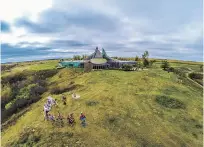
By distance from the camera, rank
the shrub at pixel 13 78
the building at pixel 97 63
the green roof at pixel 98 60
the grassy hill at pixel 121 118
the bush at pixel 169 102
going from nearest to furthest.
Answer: the grassy hill at pixel 121 118
the bush at pixel 169 102
the building at pixel 97 63
the green roof at pixel 98 60
the shrub at pixel 13 78

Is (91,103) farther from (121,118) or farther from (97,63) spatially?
(97,63)

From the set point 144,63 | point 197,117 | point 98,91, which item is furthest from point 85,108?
point 144,63

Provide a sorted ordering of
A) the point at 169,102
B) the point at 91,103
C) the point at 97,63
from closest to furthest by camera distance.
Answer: the point at 91,103 → the point at 169,102 → the point at 97,63

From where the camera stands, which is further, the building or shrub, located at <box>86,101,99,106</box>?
the building

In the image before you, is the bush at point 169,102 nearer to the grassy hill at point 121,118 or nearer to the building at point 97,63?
the grassy hill at point 121,118

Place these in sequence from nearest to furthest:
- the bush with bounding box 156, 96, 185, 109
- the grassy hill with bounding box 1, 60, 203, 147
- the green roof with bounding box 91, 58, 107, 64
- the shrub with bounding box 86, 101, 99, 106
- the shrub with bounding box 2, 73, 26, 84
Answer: the grassy hill with bounding box 1, 60, 203, 147 → the shrub with bounding box 86, 101, 99, 106 → the bush with bounding box 156, 96, 185, 109 → the green roof with bounding box 91, 58, 107, 64 → the shrub with bounding box 2, 73, 26, 84

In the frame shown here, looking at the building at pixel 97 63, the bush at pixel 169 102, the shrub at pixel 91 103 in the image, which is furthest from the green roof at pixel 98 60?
the shrub at pixel 91 103

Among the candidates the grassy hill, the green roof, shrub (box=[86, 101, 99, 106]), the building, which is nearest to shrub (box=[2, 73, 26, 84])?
the building

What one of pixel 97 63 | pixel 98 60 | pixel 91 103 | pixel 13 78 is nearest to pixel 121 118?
pixel 91 103

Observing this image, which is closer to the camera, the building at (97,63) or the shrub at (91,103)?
the shrub at (91,103)

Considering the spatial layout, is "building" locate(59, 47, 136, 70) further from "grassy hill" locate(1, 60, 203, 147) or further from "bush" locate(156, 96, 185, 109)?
"bush" locate(156, 96, 185, 109)
